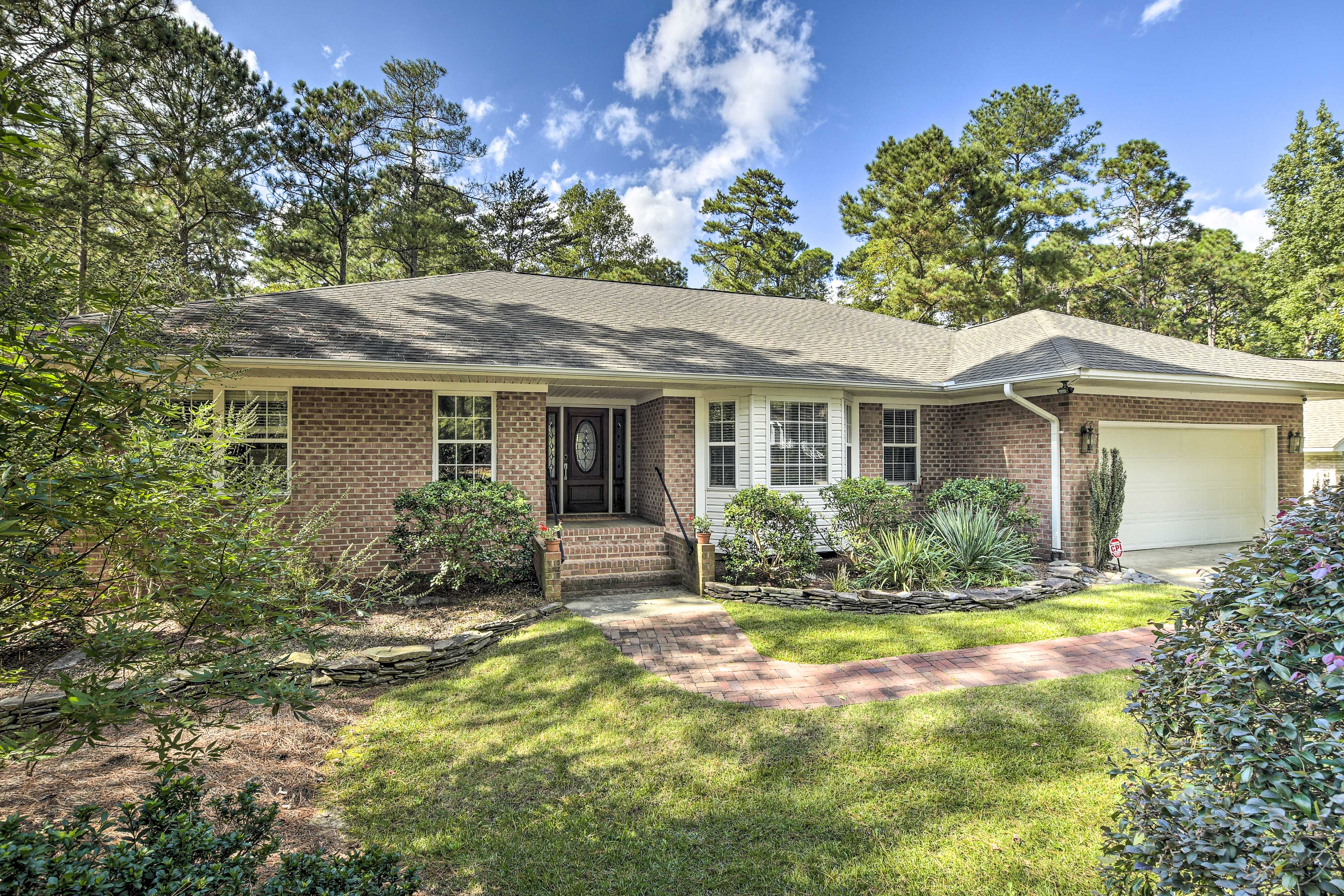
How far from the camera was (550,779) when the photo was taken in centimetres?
393

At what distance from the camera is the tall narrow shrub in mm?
9688

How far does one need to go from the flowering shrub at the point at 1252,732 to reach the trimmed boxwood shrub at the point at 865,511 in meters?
6.73

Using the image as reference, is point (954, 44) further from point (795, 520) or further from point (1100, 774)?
point (1100, 774)

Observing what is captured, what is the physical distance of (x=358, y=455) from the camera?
8.63 meters

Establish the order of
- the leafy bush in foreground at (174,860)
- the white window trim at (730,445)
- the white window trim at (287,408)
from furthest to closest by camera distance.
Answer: the white window trim at (730,445)
the white window trim at (287,408)
the leafy bush in foreground at (174,860)

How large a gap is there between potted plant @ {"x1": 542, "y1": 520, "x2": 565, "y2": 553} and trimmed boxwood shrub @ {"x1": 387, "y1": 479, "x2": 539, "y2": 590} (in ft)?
0.69

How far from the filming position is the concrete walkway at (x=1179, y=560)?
9.20 meters

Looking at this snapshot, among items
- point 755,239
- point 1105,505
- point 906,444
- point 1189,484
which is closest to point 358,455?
point 906,444

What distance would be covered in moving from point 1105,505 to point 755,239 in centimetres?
2374

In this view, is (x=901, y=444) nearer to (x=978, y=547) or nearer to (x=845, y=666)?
(x=978, y=547)

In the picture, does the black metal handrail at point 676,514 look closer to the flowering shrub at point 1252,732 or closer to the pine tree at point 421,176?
the flowering shrub at point 1252,732

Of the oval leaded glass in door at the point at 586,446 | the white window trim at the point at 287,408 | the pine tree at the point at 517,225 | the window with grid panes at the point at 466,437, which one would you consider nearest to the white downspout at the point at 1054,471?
the oval leaded glass in door at the point at 586,446

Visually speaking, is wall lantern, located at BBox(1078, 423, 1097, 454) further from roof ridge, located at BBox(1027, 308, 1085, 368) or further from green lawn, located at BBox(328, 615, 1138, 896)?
green lawn, located at BBox(328, 615, 1138, 896)

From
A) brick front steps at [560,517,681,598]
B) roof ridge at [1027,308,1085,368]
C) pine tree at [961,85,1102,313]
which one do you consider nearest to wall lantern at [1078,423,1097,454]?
roof ridge at [1027,308,1085,368]
